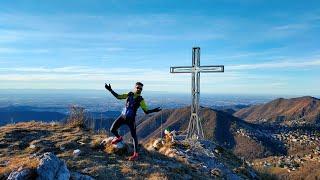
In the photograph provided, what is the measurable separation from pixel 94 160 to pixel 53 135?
13.3ft

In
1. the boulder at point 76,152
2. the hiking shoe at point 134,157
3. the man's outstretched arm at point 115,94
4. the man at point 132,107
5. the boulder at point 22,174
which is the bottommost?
the hiking shoe at point 134,157

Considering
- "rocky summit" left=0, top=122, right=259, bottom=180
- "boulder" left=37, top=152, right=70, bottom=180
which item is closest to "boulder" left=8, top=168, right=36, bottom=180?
"rocky summit" left=0, top=122, right=259, bottom=180

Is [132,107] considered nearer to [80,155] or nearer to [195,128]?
[80,155]

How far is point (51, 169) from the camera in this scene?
10438 millimetres

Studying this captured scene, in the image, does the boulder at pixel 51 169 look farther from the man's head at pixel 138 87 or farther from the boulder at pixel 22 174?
the man's head at pixel 138 87

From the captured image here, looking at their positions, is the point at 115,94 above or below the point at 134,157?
above

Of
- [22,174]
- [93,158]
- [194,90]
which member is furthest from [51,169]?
[194,90]

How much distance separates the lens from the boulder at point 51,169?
1019 centimetres

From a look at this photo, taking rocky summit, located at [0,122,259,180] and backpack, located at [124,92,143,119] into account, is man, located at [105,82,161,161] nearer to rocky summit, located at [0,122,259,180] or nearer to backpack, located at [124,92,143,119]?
backpack, located at [124,92,143,119]

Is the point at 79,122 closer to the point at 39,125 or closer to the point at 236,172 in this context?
the point at 39,125

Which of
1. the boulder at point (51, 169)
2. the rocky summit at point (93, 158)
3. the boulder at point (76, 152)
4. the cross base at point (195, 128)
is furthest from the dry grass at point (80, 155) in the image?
the cross base at point (195, 128)

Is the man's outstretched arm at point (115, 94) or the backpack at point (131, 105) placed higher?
the man's outstretched arm at point (115, 94)

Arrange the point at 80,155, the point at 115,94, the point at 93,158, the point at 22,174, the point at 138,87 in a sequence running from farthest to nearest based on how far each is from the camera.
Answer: the point at 138,87
the point at 80,155
the point at 115,94
the point at 93,158
the point at 22,174

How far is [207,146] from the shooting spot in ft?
66.7
